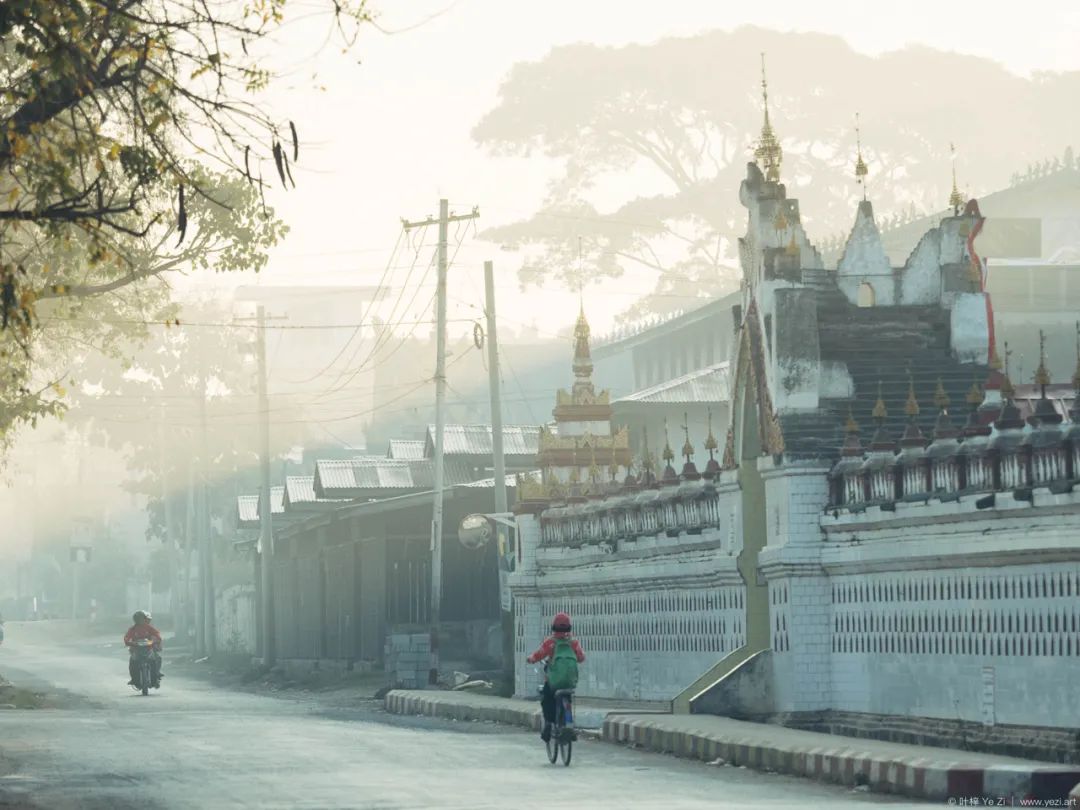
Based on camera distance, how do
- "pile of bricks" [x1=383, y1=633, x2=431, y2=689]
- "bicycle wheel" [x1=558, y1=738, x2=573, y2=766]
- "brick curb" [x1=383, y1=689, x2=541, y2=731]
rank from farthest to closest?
1. "pile of bricks" [x1=383, y1=633, x2=431, y2=689]
2. "brick curb" [x1=383, y1=689, x2=541, y2=731]
3. "bicycle wheel" [x1=558, y1=738, x2=573, y2=766]

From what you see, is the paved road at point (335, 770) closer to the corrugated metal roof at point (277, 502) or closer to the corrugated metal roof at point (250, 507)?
the corrugated metal roof at point (277, 502)

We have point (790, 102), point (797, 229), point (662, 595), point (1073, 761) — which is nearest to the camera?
point (1073, 761)

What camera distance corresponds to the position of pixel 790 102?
7419 centimetres

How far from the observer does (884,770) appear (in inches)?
675

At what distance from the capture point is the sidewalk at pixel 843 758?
15859 mm

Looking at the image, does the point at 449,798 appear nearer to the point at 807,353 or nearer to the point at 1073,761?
the point at 1073,761

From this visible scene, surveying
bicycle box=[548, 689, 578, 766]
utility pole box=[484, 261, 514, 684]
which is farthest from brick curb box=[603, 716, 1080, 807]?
utility pole box=[484, 261, 514, 684]

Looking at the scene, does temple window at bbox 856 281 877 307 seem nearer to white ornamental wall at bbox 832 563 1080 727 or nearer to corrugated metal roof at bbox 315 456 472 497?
white ornamental wall at bbox 832 563 1080 727

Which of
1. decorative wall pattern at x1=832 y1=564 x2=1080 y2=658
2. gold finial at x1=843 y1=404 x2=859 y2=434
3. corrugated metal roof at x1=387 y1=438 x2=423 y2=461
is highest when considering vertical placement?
corrugated metal roof at x1=387 y1=438 x2=423 y2=461

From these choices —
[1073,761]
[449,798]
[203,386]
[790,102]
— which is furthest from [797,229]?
[203,386]

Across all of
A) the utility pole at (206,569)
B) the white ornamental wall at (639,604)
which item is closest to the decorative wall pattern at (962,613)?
the white ornamental wall at (639,604)

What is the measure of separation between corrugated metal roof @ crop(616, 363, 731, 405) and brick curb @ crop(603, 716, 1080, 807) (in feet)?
83.3

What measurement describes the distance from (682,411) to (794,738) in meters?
27.6

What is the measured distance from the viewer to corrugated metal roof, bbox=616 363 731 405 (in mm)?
47375
